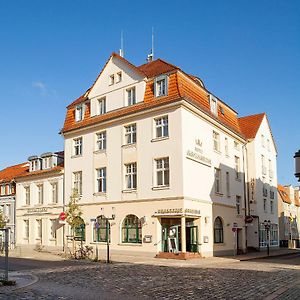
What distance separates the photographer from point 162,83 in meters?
32.3

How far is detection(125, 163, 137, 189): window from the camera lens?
33.1 metres

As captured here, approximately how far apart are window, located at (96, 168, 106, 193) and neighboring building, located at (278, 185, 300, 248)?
31.3 meters

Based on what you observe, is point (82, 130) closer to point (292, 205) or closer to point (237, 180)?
point (237, 180)

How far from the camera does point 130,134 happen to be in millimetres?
34000

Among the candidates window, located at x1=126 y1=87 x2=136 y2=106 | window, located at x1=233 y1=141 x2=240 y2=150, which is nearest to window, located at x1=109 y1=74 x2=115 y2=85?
window, located at x1=126 y1=87 x2=136 y2=106

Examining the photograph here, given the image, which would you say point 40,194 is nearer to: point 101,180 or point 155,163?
point 101,180

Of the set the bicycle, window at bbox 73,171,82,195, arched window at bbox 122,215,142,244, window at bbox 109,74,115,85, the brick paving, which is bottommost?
the bicycle

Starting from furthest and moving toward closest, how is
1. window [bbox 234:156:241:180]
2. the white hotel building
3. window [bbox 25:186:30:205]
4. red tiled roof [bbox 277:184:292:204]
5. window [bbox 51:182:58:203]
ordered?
red tiled roof [bbox 277:184:292:204] → window [bbox 25:186:30:205] → window [bbox 234:156:241:180] → window [bbox 51:182:58:203] → the white hotel building

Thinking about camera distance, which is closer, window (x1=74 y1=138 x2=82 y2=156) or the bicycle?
the bicycle

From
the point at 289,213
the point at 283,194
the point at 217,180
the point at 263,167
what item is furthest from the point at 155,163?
the point at 289,213

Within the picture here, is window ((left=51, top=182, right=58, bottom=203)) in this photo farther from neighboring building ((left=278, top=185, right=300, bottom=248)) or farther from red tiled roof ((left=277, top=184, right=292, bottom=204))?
red tiled roof ((left=277, top=184, right=292, bottom=204))

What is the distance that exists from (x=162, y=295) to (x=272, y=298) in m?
2.94

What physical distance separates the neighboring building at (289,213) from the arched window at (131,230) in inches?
1229

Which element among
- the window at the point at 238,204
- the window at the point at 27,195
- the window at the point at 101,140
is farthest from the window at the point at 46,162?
the window at the point at 238,204
